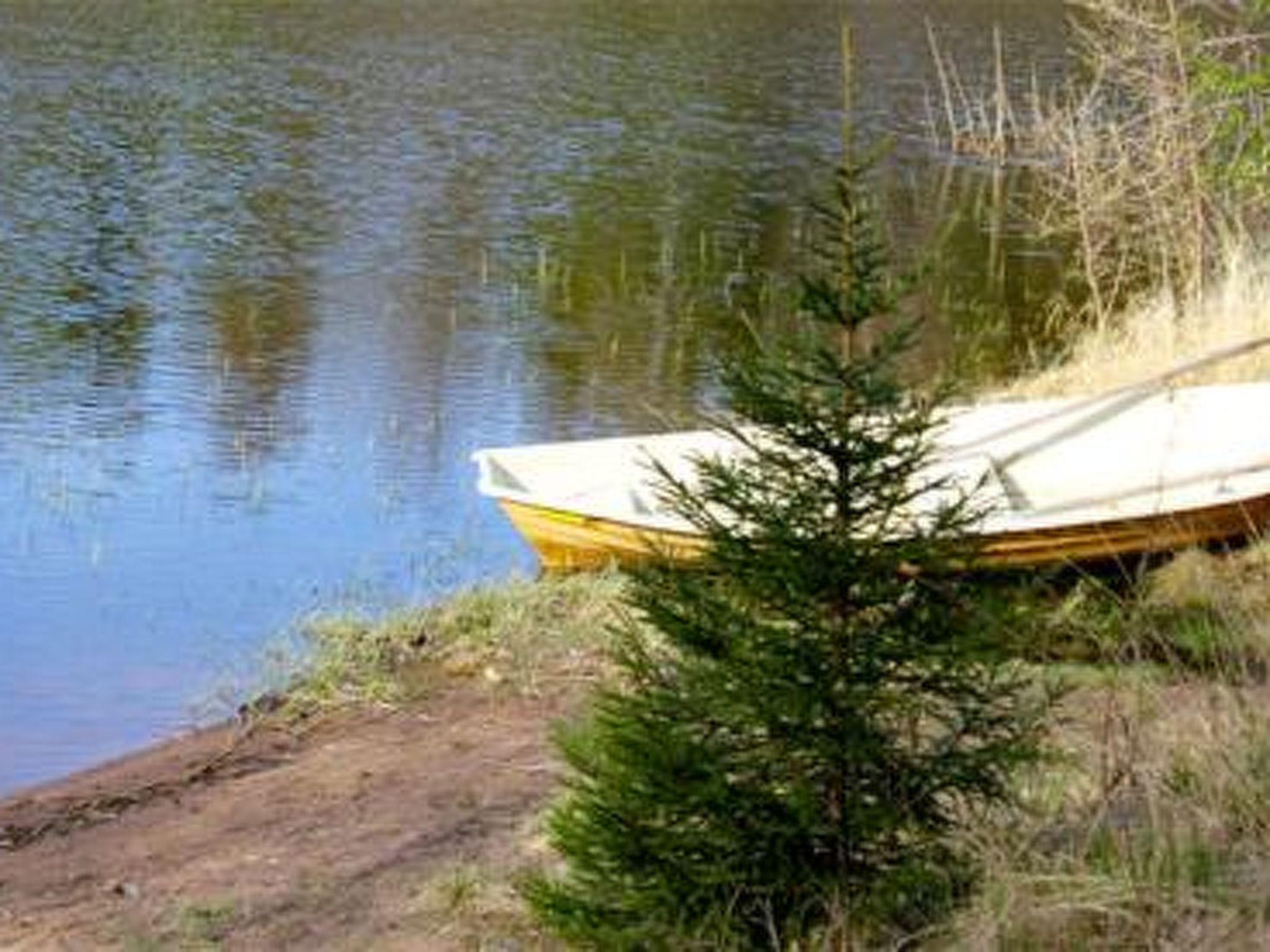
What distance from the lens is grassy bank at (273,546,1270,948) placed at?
480 centimetres

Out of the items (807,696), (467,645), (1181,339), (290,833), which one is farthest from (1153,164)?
(807,696)

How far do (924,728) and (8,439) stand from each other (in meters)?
8.77

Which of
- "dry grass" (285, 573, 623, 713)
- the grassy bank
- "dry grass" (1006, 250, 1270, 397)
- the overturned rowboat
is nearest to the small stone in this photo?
the grassy bank

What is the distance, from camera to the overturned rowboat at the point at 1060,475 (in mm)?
9203

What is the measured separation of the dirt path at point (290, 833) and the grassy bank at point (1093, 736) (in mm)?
155

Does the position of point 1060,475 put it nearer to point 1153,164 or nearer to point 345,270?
point 1153,164

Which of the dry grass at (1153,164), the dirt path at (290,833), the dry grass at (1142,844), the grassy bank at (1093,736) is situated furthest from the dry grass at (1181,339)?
the dry grass at (1142,844)

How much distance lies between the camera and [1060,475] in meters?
10.4

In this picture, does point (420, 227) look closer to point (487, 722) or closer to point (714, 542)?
point (487, 722)

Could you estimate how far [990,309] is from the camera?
715 inches

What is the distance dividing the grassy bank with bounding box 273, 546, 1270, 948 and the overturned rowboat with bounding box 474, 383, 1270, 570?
171 millimetres

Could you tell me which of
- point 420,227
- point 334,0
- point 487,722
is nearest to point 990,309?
point 420,227

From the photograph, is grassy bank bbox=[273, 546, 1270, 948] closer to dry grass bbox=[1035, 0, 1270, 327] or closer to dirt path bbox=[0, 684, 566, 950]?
dirt path bbox=[0, 684, 566, 950]

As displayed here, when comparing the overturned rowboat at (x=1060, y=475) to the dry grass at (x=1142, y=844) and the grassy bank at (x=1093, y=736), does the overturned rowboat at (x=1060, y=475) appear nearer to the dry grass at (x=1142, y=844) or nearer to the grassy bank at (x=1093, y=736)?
the grassy bank at (x=1093, y=736)
